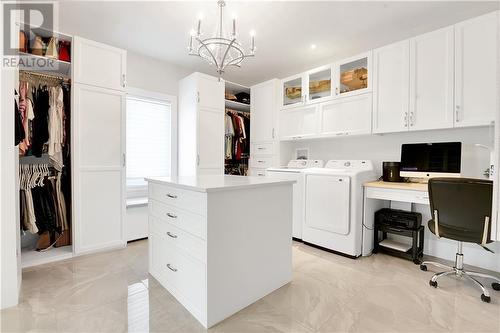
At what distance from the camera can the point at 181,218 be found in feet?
5.87

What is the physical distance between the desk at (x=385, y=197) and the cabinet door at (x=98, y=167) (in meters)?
2.95

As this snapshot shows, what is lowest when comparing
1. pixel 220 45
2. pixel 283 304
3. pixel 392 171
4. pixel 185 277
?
pixel 283 304

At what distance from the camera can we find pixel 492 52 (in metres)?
2.21

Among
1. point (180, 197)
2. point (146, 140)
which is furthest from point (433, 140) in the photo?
point (146, 140)

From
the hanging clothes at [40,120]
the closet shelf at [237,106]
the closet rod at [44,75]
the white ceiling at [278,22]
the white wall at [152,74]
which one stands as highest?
the white ceiling at [278,22]

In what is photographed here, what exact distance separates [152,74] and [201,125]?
3.61 ft

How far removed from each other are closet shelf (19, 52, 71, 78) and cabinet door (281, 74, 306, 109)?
2886mm

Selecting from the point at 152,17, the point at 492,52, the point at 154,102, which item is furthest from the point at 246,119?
the point at 492,52

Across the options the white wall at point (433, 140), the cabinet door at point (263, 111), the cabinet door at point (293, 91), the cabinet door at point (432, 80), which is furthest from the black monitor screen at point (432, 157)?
the cabinet door at point (263, 111)

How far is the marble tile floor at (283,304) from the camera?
1.60 meters

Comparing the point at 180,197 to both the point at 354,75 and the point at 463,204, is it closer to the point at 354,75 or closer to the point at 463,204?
the point at 463,204

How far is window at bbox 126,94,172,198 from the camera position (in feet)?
11.8

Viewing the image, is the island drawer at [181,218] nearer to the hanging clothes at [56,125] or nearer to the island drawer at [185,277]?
the island drawer at [185,277]

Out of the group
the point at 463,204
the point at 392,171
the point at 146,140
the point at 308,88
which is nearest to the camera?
the point at 463,204
